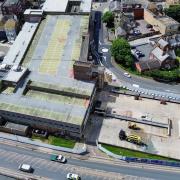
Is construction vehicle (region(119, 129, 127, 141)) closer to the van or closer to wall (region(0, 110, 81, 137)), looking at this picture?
the van

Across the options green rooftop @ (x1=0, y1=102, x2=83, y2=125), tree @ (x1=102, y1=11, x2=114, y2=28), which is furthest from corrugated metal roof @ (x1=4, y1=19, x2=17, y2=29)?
green rooftop @ (x1=0, y1=102, x2=83, y2=125)

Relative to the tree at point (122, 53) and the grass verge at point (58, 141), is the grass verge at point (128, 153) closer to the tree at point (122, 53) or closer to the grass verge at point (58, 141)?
the grass verge at point (58, 141)

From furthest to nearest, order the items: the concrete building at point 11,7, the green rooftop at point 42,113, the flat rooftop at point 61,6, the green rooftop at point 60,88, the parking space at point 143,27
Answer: the concrete building at point 11,7, the flat rooftop at point 61,6, the parking space at point 143,27, the green rooftop at point 60,88, the green rooftop at point 42,113

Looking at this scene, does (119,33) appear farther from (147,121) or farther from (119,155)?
(119,155)

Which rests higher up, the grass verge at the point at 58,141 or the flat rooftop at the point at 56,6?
the flat rooftop at the point at 56,6

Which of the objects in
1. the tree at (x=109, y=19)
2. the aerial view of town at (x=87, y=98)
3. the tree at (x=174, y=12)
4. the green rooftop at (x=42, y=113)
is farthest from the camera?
the tree at (x=109, y=19)

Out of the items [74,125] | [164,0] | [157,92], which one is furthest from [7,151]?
[164,0]

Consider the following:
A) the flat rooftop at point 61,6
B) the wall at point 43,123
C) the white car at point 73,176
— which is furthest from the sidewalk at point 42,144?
the flat rooftop at point 61,6
